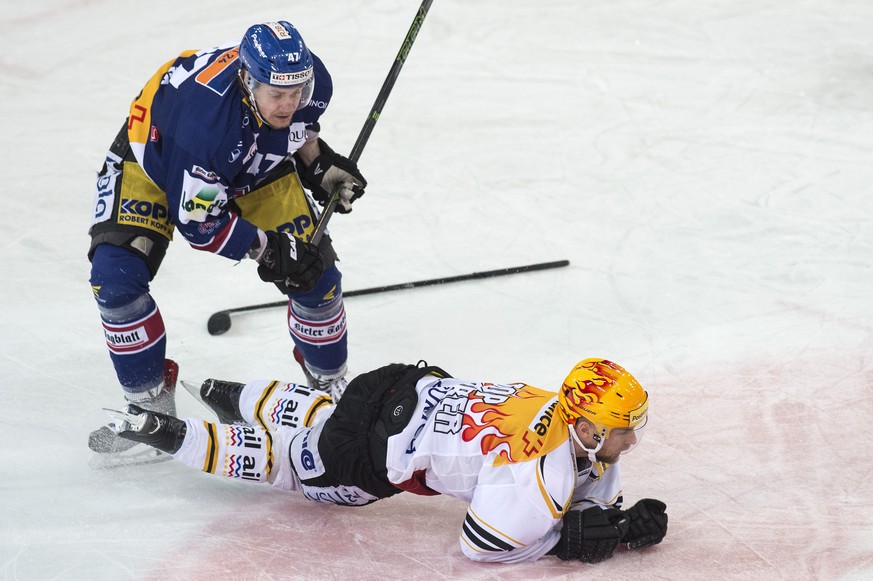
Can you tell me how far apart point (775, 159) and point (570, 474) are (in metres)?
3.48

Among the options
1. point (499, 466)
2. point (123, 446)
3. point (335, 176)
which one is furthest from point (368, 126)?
point (499, 466)

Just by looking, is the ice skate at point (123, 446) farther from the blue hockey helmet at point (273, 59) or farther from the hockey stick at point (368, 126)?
the blue hockey helmet at point (273, 59)

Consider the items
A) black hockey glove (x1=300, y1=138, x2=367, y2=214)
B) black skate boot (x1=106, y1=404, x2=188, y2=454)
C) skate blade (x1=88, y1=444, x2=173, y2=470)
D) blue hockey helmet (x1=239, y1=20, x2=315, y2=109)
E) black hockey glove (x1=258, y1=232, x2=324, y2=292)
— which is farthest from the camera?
black hockey glove (x1=300, y1=138, x2=367, y2=214)

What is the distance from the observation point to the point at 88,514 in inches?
126

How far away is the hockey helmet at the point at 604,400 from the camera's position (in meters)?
2.71

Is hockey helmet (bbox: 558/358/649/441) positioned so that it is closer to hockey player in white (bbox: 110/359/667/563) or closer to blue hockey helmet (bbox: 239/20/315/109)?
hockey player in white (bbox: 110/359/667/563)

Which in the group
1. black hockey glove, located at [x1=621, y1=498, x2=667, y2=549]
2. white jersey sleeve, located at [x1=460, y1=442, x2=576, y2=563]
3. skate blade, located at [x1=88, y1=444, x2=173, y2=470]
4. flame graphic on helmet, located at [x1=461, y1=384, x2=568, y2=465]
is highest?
flame graphic on helmet, located at [x1=461, y1=384, x2=568, y2=465]

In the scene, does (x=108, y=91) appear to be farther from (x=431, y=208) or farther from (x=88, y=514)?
(x=88, y=514)

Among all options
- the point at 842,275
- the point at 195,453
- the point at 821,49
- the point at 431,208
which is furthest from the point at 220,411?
the point at 821,49

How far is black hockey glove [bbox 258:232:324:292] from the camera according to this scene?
10.7 feet

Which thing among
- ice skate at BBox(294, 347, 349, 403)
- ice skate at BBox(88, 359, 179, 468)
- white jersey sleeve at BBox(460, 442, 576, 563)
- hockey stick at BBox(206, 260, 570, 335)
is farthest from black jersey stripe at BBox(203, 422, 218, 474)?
hockey stick at BBox(206, 260, 570, 335)

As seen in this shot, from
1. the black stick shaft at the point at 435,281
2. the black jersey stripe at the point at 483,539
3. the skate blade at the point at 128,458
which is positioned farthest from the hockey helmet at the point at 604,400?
the black stick shaft at the point at 435,281

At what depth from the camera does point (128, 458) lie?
3500mm

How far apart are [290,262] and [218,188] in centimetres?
33
